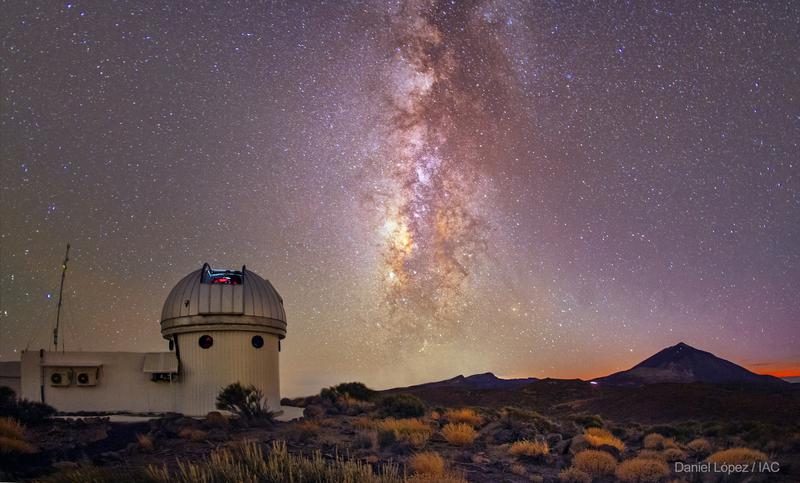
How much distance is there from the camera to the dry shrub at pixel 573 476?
11078 mm

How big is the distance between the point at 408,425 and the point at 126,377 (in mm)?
10111

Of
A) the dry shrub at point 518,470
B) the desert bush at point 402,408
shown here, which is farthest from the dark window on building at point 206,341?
the dry shrub at point 518,470

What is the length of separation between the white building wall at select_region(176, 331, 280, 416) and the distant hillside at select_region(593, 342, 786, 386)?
44.8 m

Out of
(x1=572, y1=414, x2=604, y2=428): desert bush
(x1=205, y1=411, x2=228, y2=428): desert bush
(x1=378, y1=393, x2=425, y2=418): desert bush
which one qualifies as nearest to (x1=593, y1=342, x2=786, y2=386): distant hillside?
(x1=572, y1=414, x2=604, y2=428): desert bush

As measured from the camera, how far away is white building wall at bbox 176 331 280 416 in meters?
20.1

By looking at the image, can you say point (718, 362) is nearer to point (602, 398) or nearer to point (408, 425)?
point (602, 398)

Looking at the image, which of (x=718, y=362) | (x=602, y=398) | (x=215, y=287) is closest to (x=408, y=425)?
(x=215, y=287)

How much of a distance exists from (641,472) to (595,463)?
2.69 feet

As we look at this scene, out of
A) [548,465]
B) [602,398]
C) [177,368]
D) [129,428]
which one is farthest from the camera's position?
[602,398]

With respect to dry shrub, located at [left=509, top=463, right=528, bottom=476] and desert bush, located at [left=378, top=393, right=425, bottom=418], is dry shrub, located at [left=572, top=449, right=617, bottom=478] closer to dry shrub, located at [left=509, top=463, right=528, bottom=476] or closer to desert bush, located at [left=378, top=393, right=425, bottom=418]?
dry shrub, located at [left=509, top=463, right=528, bottom=476]

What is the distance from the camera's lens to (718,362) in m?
64.9

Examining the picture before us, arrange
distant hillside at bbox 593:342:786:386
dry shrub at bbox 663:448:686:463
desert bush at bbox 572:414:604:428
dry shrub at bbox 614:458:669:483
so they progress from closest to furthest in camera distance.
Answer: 1. dry shrub at bbox 614:458:669:483
2. dry shrub at bbox 663:448:686:463
3. desert bush at bbox 572:414:604:428
4. distant hillside at bbox 593:342:786:386

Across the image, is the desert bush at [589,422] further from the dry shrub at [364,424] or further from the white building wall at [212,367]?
the white building wall at [212,367]

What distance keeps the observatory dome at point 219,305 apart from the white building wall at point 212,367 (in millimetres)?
387
